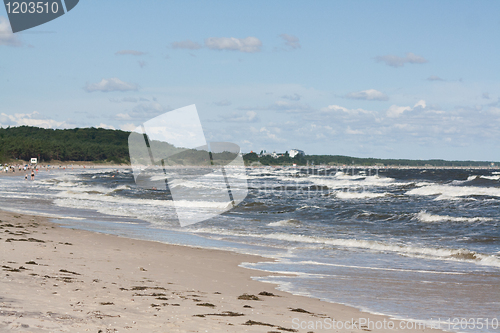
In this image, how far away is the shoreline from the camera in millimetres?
5406

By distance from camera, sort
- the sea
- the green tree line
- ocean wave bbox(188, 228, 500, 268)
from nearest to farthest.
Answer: the sea, ocean wave bbox(188, 228, 500, 268), the green tree line

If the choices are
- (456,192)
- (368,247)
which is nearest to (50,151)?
(456,192)

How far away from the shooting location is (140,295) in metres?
7.07

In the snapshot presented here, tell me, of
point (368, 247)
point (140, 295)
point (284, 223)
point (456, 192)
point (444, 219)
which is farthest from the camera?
point (456, 192)

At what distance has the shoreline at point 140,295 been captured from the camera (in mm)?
5406

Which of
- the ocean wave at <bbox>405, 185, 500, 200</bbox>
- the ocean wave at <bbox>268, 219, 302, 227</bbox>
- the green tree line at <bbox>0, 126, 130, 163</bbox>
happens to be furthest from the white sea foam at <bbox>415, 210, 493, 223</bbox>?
the green tree line at <bbox>0, 126, 130, 163</bbox>

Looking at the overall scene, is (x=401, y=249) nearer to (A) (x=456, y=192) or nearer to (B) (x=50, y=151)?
(A) (x=456, y=192)

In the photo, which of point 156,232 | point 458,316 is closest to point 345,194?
point 156,232

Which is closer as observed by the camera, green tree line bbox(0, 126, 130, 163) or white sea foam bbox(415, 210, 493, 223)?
white sea foam bbox(415, 210, 493, 223)

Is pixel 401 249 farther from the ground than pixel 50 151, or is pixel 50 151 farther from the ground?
pixel 50 151

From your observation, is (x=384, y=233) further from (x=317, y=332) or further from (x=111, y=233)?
(x=317, y=332)

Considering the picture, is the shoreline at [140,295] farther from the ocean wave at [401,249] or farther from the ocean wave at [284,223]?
the ocean wave at [284,223]

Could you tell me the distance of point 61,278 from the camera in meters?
7.68

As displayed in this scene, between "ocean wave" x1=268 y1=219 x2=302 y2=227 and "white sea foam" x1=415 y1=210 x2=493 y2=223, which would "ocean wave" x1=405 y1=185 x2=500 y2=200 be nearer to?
"white sea foam" x1=415 y1=210 x2=493 y2=223
